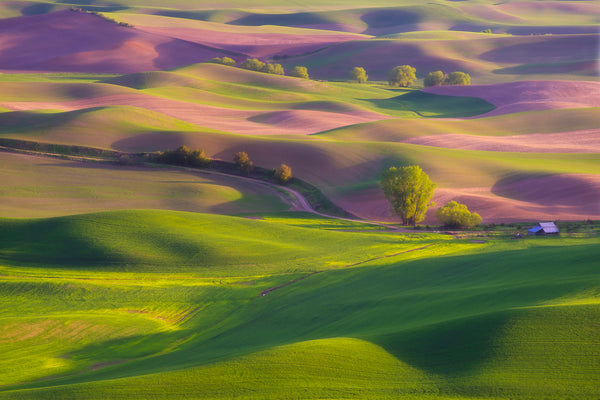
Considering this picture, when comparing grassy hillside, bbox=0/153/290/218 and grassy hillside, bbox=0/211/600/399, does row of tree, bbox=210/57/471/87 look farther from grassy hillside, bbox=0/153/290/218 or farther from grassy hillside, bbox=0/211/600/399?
grassy hillside, bbox=0/211/600/399

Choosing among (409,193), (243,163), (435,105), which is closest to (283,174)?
(243,163)

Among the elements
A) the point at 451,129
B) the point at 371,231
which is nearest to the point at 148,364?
the point at 371,231

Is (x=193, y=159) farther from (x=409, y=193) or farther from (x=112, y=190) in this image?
→ (x=409, y=193)

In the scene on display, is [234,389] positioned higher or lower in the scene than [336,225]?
higher

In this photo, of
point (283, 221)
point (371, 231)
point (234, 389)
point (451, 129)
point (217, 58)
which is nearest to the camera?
point (234, 389)

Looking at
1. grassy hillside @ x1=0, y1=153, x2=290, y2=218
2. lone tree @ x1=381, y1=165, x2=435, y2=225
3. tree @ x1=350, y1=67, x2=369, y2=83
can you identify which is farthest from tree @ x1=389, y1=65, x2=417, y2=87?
lone tree @ x1=381, y1=165, x2=435, y2=225

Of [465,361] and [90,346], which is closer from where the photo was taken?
[465,361]

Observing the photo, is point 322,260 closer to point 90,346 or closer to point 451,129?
point 90,346
